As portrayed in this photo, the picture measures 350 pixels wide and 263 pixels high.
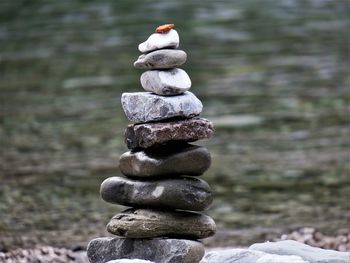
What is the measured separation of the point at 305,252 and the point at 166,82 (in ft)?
4.97

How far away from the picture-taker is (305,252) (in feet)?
22.3

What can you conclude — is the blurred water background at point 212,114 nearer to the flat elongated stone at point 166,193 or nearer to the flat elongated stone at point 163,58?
the flat elongated stone at point 166,193

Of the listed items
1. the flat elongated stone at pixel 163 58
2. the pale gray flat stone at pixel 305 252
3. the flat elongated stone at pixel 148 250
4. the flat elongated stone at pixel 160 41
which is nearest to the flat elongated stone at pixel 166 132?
the flat elongated stone at pixel 163 58

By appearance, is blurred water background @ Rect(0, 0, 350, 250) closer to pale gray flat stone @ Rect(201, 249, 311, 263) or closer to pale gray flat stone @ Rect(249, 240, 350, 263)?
pale gray flat stone @ Rect(249, 240, 350, 263)

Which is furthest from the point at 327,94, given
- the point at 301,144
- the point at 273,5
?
the point at 273,5

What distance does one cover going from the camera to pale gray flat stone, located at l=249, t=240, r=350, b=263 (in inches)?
257

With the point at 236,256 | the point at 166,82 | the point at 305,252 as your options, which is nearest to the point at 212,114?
the point at 166,82

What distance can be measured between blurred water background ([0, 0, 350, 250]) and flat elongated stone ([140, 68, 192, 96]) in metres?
3.26

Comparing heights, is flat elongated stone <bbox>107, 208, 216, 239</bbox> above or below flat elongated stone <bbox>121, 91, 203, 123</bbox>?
below

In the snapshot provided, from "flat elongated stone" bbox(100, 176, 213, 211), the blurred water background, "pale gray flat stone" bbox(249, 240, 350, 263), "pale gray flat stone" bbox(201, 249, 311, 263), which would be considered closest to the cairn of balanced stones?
"flat elongated stone" bbox(100, 176, 213, 211)

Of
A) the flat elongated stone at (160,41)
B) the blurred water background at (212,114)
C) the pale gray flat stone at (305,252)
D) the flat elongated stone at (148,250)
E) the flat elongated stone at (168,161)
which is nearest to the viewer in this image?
the pale gray flat stone at (305,252)

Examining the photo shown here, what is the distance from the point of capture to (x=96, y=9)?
33188mm

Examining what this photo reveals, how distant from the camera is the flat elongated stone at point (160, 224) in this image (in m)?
7.14

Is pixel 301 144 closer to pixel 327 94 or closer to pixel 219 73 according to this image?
pixel 327 94
